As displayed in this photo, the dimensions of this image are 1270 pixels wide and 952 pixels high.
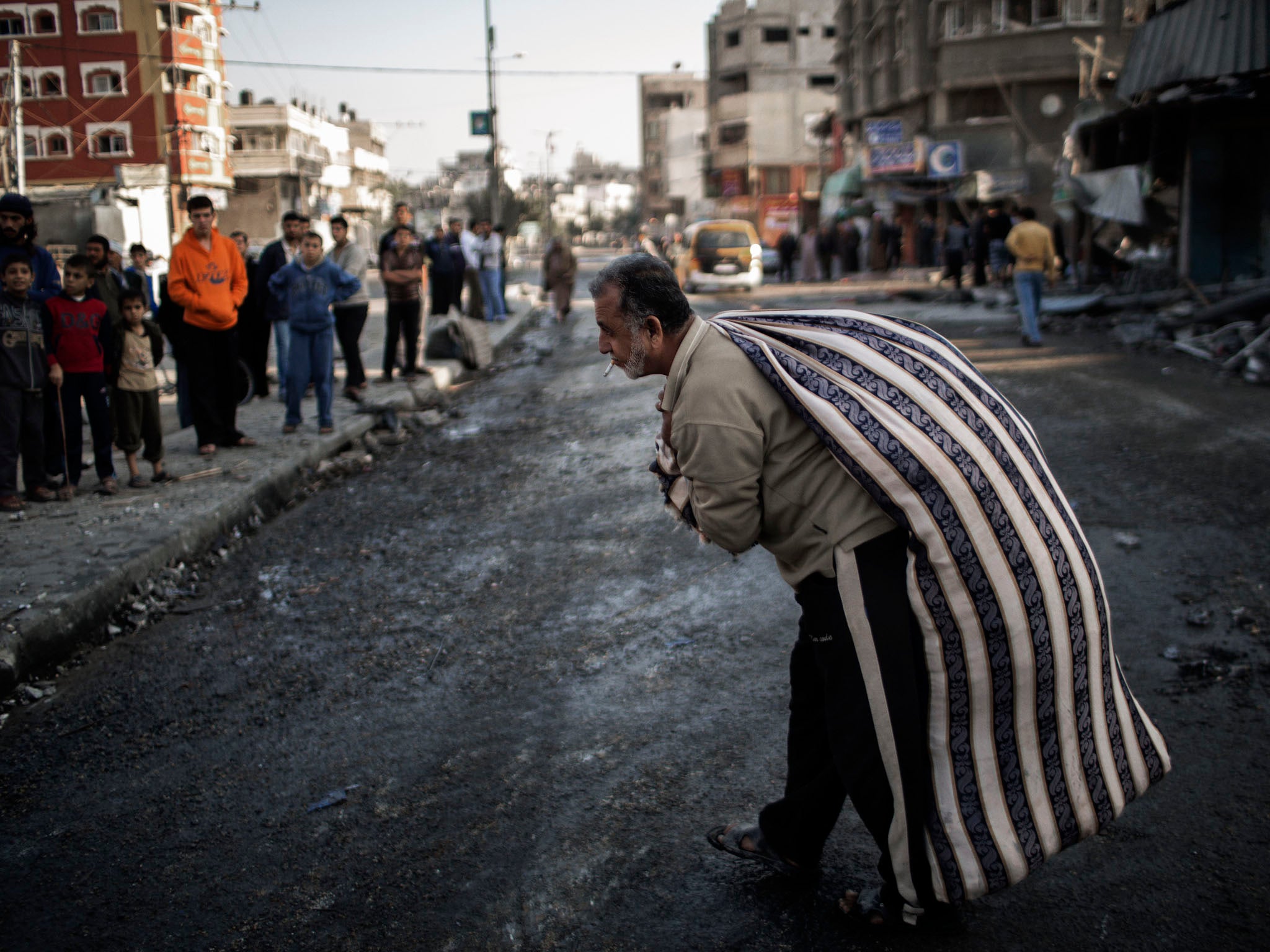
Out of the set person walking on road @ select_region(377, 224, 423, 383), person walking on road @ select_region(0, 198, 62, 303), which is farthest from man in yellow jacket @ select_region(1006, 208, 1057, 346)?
person walking on road @ select_region(0, 198, 62, 303)

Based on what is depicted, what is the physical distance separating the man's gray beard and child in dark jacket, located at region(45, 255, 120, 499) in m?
5.30

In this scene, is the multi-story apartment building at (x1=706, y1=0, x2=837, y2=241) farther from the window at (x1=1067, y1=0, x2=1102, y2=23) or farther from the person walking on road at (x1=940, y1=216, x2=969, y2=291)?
the person walking on road at (x1=940, y1=216, x2=969, y2=291)

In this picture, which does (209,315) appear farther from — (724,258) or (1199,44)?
(724,258)

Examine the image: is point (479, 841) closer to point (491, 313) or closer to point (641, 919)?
point (641, 919)

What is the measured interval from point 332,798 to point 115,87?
2737 centimetres

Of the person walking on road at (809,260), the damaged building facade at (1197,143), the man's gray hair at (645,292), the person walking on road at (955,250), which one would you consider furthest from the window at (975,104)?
the man's gray hair at (645,292)

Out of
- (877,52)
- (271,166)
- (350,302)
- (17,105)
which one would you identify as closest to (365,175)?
(271,166)

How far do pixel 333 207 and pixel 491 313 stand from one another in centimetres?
5784

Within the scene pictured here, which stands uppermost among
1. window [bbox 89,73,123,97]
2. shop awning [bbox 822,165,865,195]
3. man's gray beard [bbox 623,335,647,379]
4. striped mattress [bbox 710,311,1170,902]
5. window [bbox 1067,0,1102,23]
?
window [bbox 1067,0,1102,23]

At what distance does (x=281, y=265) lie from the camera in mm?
10125

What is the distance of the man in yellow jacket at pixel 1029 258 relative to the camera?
13.6 metres

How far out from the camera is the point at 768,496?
2373 mm

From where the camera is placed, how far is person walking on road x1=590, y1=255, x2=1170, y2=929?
221 cm

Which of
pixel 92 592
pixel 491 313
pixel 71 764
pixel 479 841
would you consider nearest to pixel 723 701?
pixel 479 841
